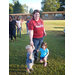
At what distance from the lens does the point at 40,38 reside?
7.39ft

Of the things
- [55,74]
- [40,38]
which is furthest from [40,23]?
[55,74]

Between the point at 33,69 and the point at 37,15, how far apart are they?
1515 mm

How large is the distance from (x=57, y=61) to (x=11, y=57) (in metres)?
1.70

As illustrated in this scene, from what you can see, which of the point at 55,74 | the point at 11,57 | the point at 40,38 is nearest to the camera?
the point at 55,74

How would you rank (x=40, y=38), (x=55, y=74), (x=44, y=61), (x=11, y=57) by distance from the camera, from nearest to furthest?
(x=55, y=74) < (x=40, y=38) < (x=44, y=61) < (x=11, y=57)

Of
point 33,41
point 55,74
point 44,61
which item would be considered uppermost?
point 33,41

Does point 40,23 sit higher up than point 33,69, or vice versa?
point 40,23

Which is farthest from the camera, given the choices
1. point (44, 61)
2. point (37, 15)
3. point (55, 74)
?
point (44, 61)

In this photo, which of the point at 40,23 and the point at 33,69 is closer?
the point at 40,23
